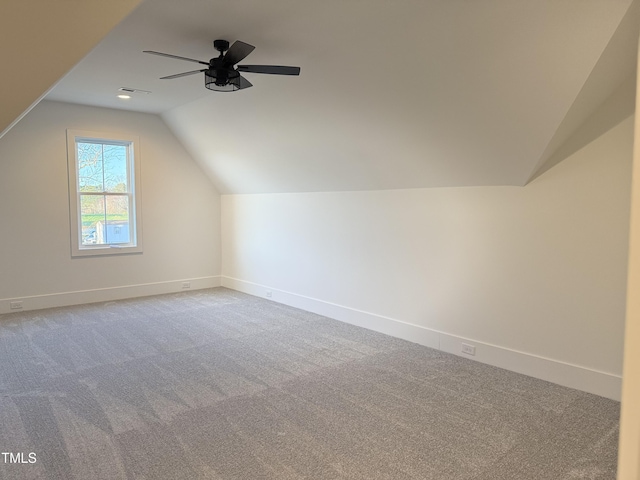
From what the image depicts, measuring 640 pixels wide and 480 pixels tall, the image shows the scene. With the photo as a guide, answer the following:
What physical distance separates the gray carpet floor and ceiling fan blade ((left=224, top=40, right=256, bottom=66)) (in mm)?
2373

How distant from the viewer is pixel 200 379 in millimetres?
3354

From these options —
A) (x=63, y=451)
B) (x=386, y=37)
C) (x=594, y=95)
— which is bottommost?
(x=63, y=451)

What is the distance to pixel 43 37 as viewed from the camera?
4.83ft

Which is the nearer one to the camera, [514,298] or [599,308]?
[599,308]

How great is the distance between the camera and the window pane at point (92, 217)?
5902mm

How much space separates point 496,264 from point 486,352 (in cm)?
76

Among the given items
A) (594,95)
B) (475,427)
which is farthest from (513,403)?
(594,95)

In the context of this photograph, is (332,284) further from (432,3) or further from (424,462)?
(432,3)

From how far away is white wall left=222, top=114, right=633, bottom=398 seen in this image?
9.87 feet

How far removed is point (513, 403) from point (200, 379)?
7.45 feet

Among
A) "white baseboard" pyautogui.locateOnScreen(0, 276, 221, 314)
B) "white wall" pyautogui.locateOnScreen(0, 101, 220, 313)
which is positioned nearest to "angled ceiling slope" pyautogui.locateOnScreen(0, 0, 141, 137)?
"white wall" pyautogui.locateOnScreen(0, 101, 220, 313)

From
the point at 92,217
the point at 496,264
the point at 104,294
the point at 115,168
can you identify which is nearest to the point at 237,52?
the point at 496,264

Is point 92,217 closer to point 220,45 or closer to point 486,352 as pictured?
point 220,45

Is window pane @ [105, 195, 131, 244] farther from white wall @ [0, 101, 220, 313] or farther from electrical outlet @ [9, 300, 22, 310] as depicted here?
electrical outlet @ [9, 300, 22, 310]
